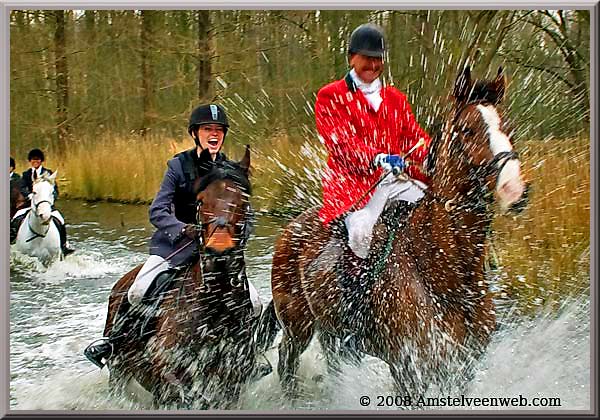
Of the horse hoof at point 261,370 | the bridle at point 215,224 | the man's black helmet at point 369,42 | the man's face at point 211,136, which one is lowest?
the horse hoof at point 261,370

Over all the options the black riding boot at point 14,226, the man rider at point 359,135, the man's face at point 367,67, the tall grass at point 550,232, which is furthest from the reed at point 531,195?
the man's face at point 367,67

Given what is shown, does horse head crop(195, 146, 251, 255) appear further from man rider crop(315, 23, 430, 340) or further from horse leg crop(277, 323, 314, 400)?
horse leg crop(277, 323, 314, 400)

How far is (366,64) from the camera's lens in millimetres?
3014

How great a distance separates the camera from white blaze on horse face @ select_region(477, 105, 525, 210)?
268cm

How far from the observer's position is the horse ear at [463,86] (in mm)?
2883

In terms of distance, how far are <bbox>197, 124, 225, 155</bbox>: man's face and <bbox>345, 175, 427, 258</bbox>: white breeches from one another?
642mm

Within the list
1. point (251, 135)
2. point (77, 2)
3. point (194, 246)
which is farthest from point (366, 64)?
point (77, 2)

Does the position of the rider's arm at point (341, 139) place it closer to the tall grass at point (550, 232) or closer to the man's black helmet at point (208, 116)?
the man's black helmet at point (208, 116)

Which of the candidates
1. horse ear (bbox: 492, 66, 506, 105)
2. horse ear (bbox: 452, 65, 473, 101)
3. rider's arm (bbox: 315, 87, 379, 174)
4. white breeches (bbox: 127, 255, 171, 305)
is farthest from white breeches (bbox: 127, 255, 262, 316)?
horse ear (bbox: 492, 66, 506, 105)

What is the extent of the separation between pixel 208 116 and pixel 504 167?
1222mm

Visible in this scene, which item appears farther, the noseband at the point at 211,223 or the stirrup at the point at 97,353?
the stirrup at the point at 97,353

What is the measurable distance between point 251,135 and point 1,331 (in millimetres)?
1365

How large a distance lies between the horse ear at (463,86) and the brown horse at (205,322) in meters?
0.89

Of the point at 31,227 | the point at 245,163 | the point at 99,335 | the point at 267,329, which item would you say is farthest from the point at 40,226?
the point at 267,329
